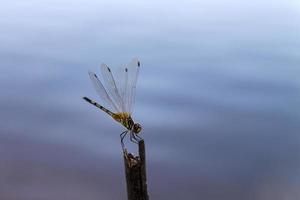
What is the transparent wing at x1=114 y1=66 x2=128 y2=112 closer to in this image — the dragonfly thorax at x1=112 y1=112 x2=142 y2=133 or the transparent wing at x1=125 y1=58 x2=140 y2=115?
the transparent wing at x1=125 y1=58 x2=140 y2=115

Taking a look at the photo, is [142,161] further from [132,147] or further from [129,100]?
[132,147]

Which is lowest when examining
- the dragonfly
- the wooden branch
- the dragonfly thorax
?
the wooden branch

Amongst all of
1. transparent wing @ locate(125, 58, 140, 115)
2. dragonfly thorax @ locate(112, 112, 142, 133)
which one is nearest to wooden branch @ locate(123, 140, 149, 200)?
dragonfly thorax @ locate(112, 112, 142, 133)

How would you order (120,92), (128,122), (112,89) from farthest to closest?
(112,89) → (120,92) → (128,122)

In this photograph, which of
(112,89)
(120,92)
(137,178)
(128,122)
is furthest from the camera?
(112,89)

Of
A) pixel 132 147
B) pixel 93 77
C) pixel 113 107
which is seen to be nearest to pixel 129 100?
pixel 113 107

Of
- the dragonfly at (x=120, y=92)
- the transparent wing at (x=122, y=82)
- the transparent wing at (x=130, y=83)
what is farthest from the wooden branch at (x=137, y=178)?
the transparent wing at (x=122, y=82)

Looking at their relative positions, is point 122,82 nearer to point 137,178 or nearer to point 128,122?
point 128,122

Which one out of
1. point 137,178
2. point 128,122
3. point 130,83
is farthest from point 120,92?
point 137,178

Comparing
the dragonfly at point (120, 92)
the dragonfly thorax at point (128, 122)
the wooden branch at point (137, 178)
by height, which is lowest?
the wooden branch at point (137, 178)

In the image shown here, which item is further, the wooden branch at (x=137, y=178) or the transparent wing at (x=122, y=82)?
the transparent wing at (x=122, y=82)

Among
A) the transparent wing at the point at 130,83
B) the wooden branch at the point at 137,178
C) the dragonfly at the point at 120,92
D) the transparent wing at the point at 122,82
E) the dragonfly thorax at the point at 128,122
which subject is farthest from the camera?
the transparent wing at the point at 122,82

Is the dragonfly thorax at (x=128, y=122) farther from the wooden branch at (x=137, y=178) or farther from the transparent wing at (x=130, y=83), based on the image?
the wooden branch at (x=137, y=178)
